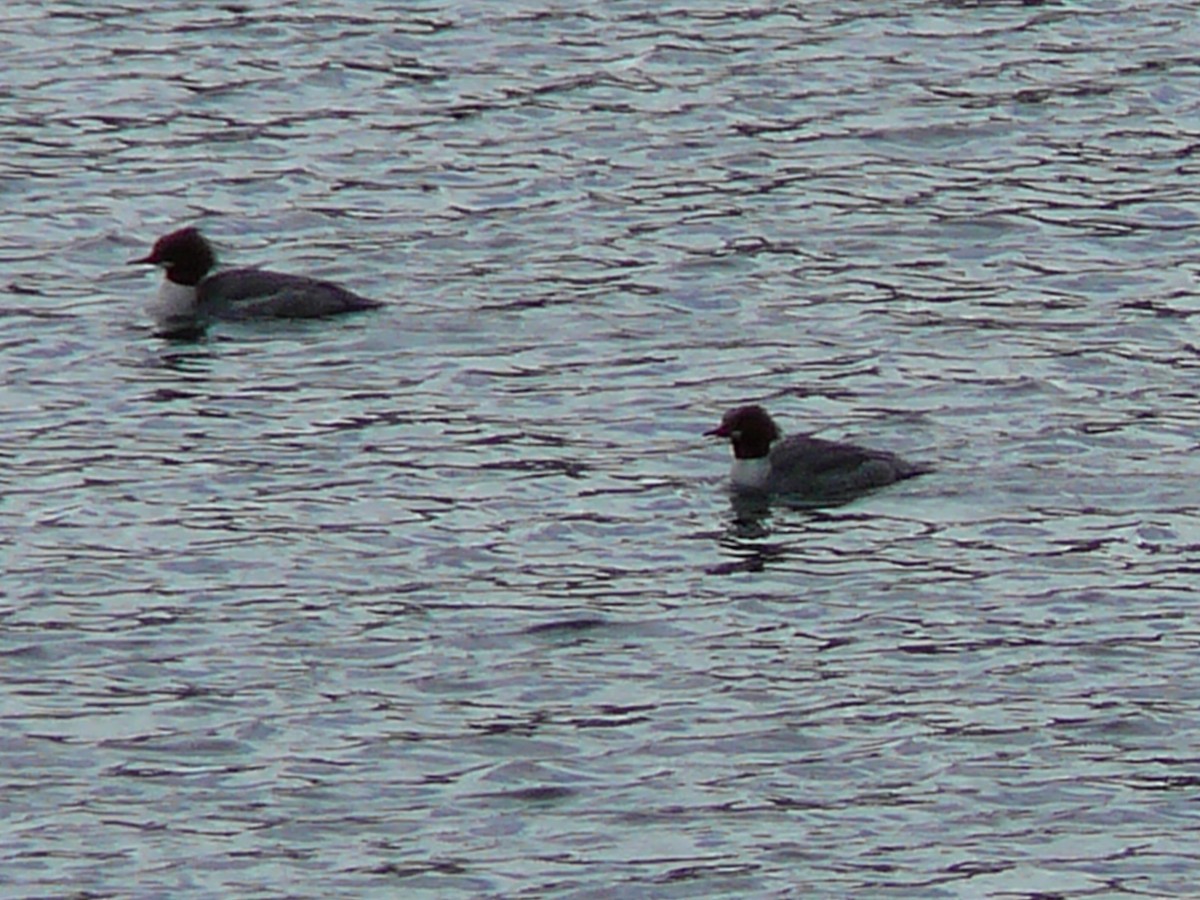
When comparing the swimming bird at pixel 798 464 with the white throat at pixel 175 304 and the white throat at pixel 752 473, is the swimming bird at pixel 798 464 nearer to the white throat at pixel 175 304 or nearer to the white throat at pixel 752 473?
the white throat at pixel 752 473

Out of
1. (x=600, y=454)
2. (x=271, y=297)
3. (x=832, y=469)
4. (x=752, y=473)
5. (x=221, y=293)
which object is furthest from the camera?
(x=221, y=293)

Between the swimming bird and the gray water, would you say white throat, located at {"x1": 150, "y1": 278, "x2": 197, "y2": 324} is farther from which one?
the swimming bird

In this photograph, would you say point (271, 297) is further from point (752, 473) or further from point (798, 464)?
point (798, 464)

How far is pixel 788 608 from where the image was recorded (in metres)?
20.3

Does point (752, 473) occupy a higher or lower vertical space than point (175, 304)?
lower

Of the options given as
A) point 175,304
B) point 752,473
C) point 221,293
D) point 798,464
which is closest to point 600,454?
point 752,473

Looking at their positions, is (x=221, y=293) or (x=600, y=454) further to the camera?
(x=221, y=293)

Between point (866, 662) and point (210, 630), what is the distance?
11.5 feet

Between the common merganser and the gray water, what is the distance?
0.60ft

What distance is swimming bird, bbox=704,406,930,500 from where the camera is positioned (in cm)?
2216

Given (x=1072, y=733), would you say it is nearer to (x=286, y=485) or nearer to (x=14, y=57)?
(x=286, y=485)

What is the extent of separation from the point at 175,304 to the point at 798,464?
5.87m

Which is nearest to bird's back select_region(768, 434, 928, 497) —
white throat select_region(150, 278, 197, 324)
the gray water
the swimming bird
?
the swimming bird

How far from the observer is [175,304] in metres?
26.3
